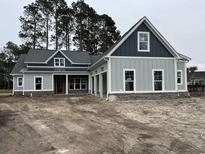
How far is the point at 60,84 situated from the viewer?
2688cm

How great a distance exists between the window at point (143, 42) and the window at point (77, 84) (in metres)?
11.1

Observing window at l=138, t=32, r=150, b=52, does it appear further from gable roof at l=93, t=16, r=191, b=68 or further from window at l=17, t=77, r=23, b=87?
window at l=17, t=77, r=23, b=87

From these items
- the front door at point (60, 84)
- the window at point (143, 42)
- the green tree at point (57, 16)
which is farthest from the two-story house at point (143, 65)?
the green tree at point (57, 16)

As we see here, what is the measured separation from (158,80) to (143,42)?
130 inches

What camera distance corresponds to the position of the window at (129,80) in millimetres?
16797

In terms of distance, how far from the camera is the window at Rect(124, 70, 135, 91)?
16.8 m

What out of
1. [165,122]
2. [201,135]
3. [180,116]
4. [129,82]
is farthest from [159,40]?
[201,135]

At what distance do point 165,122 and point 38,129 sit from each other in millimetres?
4867

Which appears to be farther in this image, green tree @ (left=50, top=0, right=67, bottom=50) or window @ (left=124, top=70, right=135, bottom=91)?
green tree @ (left=50, top=0, right=67, bottom=50)

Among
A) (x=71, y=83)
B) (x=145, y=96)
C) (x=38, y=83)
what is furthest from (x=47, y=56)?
(x=145, y=96)

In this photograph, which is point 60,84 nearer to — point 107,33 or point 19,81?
point 19,81

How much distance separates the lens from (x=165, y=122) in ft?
28.6

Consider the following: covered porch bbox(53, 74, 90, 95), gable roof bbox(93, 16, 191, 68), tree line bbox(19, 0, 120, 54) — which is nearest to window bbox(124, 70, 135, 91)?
gable roof bbox(93, 16, 191, 68)

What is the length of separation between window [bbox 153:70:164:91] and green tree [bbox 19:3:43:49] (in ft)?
96.2
